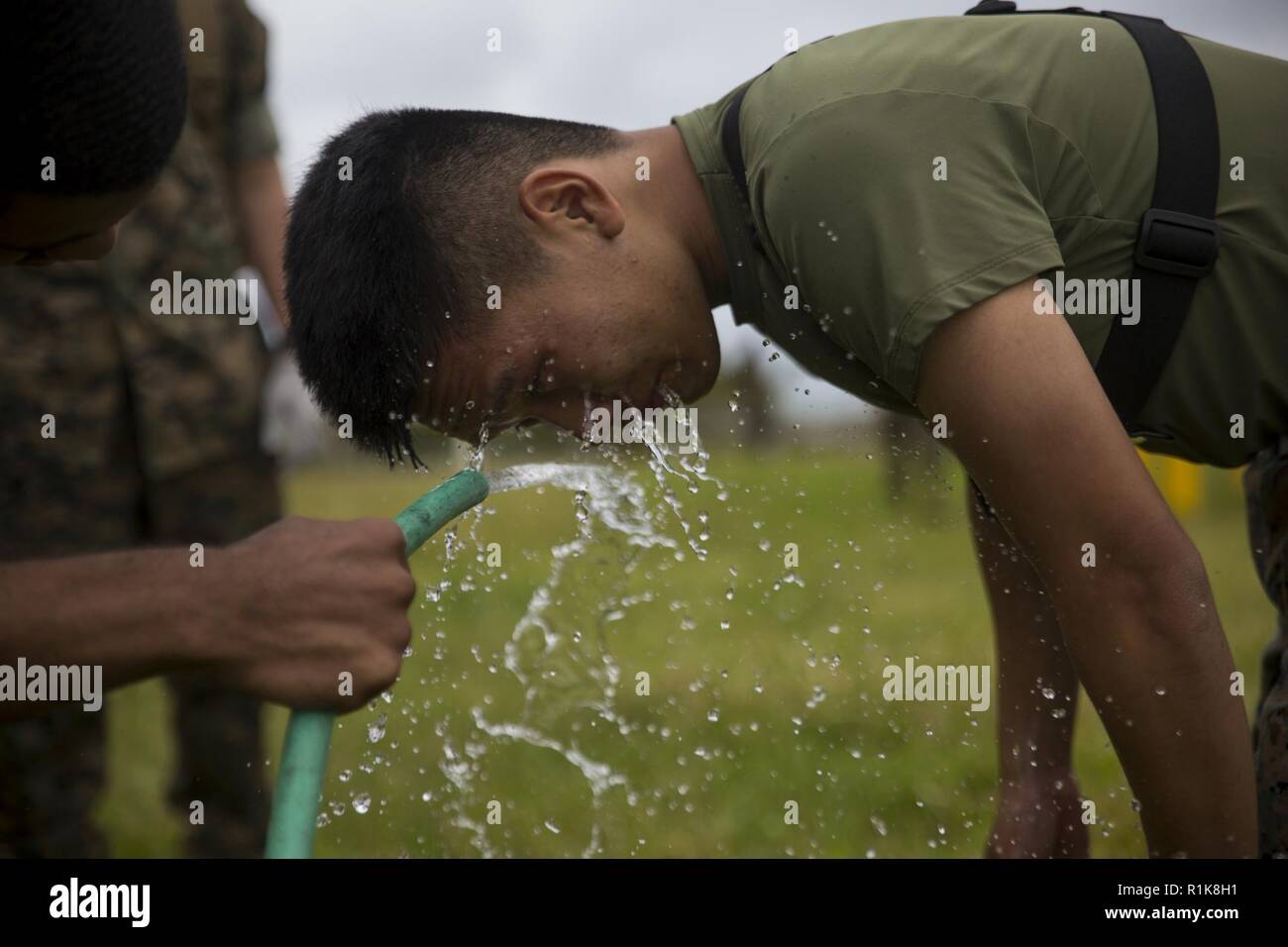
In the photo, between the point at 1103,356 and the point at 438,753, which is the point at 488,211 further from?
the point at 438,753

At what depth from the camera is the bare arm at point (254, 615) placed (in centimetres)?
176

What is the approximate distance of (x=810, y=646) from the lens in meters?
5.41

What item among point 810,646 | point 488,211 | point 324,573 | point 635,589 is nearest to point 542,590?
point 488,211

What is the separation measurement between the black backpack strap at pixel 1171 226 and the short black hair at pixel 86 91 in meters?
1.49

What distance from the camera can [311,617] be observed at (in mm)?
1766

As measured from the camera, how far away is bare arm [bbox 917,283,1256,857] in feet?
6.01

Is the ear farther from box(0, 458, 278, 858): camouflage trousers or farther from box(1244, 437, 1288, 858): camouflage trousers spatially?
box(0, 458, 278, 858): camouflage trousers

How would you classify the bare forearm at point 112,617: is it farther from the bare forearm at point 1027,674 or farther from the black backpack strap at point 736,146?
the bare forearm at point 1027,674

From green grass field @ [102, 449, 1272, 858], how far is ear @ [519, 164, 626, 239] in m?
0.69

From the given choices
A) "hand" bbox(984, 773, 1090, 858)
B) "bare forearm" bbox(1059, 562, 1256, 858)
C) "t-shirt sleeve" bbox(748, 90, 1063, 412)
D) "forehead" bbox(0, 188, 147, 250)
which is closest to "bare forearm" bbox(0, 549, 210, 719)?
"forehead" bbox(0, 188, 147, 250)

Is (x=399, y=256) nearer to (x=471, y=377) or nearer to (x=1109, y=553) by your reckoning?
(x=471, y=377)

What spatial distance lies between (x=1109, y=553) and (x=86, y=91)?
60.8 inches

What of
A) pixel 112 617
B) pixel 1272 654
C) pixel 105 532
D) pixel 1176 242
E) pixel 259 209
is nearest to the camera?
pixel 112 617

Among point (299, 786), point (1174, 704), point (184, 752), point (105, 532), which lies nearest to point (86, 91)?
Answer: point (299, 786)
